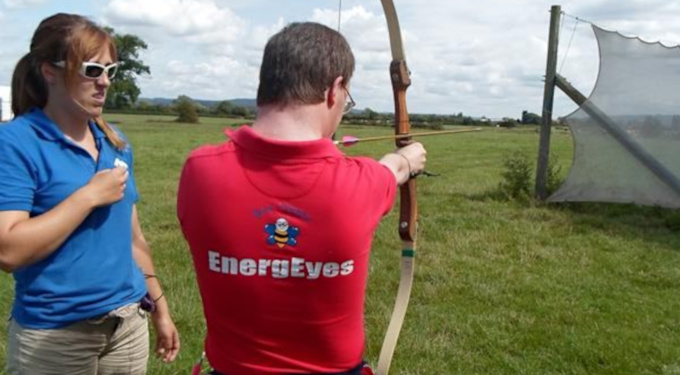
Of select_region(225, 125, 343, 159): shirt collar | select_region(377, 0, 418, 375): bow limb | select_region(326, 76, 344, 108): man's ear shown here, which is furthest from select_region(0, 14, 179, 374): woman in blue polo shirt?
select_region(377, 0, 418, 375): bow limb

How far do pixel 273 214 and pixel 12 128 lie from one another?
95 centimetres

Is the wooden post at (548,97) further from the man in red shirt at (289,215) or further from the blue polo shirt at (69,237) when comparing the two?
the man in red shirt at (289,215)

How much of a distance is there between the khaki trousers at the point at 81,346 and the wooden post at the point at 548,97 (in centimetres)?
748

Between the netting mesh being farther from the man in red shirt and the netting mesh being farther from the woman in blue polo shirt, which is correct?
the man in red shirt

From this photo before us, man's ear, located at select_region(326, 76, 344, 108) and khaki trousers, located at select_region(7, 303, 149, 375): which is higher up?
man's ear, located at select_region(326, 76, 344, 108)

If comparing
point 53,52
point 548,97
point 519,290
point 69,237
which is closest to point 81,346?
point 69,237

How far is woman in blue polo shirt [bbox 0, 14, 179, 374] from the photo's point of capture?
6.42 ft

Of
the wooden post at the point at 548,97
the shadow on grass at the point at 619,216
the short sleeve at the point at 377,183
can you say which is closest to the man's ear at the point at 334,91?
the short sleeve at the point at 377,183

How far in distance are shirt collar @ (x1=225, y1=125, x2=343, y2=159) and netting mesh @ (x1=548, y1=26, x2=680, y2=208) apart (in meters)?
7.24

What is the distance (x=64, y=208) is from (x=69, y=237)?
16 cm

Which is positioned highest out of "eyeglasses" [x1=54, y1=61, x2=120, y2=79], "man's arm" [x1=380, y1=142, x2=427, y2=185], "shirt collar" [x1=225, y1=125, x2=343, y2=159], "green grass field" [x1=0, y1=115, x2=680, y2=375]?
"eyeglasses" [x1=54, y1=61, x2=120, y2=79]

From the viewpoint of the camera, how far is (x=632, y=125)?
26.5ft

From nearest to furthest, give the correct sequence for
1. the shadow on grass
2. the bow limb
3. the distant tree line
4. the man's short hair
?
the man's short hair
the bow limb
the shadow on grass
the distant tree line

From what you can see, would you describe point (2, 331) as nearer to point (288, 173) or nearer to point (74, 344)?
point (74, 344)
